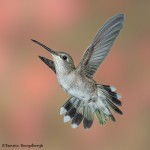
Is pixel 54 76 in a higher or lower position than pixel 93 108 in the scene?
higher

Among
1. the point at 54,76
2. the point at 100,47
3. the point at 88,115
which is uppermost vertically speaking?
the point at 54,76

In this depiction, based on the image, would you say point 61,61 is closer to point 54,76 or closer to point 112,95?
point 112,95

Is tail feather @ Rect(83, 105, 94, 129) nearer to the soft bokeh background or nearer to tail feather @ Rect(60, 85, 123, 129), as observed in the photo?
tail feather @ Rect(60, 85, 123, 129)

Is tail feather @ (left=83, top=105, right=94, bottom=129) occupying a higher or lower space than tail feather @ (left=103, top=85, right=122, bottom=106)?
lower

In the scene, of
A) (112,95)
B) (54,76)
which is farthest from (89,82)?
(54,76)

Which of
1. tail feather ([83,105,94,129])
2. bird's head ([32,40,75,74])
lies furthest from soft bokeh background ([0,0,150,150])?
bird's head ([32,40,75,74])

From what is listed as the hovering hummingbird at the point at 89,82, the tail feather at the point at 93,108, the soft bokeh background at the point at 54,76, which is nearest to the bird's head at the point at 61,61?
the hovering hummingbird at the point at 89,82

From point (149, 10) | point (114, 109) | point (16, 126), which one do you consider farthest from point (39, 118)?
point (114, 109)
